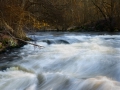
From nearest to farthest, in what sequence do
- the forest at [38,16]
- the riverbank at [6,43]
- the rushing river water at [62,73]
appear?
1. the rushing river water at [62,73]
2. the forest at [38,16]
3. the riverbank at [6,43]

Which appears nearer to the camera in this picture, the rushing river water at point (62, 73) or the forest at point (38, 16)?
the rushing river water at point (62, 73)

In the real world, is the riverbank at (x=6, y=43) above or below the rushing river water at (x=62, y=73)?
above

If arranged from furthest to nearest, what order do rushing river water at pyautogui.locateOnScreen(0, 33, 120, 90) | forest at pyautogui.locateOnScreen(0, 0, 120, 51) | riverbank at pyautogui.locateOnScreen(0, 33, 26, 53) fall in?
riverbank at pyautogui.locateOnScreen(0, 33, 26, 53) → forest at pyautogui.locateOnScreen(0, 0, 120, 51) → rushing river water at pyautogui.locateOnScreen(0, 33, 120, 90)

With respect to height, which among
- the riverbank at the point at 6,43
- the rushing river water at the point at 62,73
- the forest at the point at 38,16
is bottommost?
the rushing river water at the point at 62,73

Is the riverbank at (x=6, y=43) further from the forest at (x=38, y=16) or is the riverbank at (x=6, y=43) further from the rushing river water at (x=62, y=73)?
the rushing river water at (x=62, y=73)

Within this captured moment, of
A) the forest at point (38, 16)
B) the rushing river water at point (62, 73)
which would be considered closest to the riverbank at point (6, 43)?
the forest at point (38, 16)

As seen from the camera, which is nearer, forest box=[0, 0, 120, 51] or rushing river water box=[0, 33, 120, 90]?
rushing river water box=[0, 33, 120, 90]

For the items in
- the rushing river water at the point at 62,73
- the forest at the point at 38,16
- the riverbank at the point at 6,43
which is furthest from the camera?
the riverbank at the point at 6,43

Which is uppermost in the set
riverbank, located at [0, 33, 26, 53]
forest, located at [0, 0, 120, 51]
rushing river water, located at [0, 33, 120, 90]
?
forest, located at [0, 0, 120, 51]

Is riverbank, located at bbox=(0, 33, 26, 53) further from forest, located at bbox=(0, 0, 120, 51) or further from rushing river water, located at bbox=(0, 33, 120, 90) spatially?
rushing river water, located at bbox=(0, 33, 120, 90)

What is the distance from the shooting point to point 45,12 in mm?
17516

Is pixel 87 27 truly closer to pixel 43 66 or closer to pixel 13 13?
pixel 13 13

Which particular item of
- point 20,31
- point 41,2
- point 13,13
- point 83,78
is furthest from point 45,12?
point 83,78

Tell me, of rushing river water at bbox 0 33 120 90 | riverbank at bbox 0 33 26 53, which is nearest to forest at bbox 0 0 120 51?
riverbank at bbox 0 33 26 53
